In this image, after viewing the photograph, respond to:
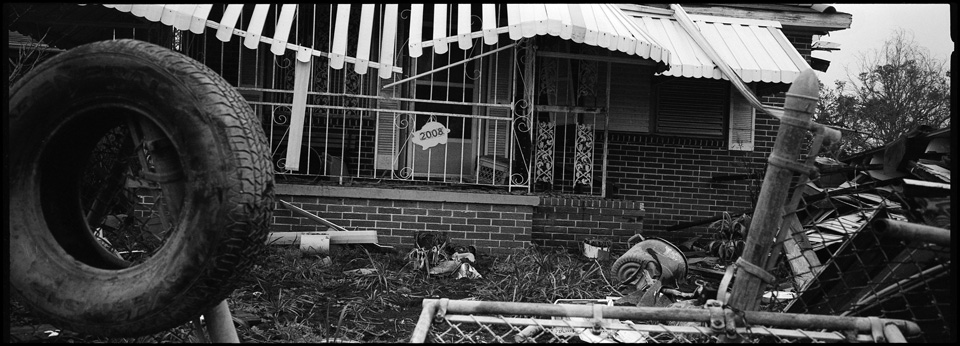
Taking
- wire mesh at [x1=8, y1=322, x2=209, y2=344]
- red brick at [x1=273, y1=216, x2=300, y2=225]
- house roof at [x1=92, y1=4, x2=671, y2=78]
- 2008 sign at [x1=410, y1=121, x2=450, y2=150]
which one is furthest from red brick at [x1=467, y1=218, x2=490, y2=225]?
wire mesh at [x1=8, y1=322, x2=209, y2=344]

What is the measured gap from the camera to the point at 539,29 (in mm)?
6398

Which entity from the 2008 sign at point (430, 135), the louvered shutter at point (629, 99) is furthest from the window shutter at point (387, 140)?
the louvered shutter at point (629, 99)

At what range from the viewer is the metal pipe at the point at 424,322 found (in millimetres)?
2360

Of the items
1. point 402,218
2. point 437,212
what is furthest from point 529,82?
point 402,218

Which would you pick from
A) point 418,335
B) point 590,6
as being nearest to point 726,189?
point 590,6

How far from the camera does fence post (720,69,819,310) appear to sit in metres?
2.59

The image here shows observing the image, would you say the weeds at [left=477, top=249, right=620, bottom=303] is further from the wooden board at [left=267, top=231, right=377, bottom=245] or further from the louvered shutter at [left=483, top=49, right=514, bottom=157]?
the louvered shutter at [left=483, top=49, right=514, bottom=157]

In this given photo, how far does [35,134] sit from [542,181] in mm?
5726

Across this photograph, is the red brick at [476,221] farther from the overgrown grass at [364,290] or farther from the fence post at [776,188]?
the fence post at [776,188]

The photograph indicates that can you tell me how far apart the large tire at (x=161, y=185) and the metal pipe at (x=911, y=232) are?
83.6 inches

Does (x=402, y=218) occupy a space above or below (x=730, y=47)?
below

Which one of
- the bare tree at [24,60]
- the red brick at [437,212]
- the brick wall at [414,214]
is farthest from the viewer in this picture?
the red brick at [437,212]

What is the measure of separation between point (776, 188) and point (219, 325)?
2.16m

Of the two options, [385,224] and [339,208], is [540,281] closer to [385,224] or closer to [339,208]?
[385,224]
